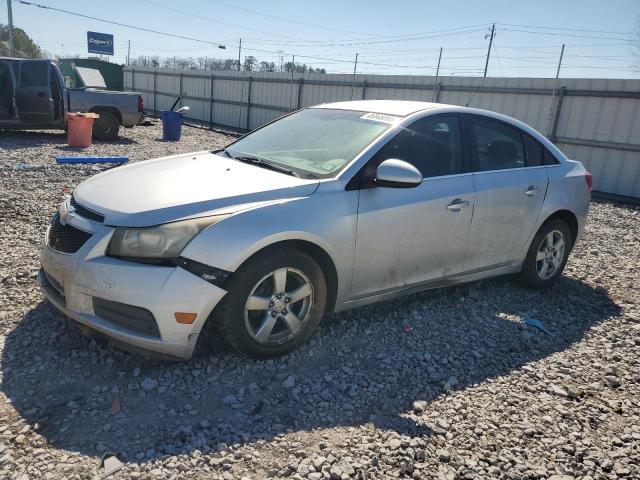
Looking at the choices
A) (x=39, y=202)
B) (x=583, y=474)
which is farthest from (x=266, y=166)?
(x=39, y=202)

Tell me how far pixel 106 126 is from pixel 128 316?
13.3 metres

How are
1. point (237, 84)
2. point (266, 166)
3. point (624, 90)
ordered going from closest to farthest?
point (266, 166) → point (624, 90) → point (237, 84)

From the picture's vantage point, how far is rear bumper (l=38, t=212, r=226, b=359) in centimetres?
288

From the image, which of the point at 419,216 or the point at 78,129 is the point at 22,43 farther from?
the point at 419,216

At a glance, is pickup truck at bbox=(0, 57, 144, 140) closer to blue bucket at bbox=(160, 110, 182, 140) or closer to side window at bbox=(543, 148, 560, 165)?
blue bucket at bbox=(160, 110, 182, 140)

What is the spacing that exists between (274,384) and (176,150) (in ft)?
39.0

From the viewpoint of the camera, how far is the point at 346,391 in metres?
3.18

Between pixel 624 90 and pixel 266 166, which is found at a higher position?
pixel 624 90

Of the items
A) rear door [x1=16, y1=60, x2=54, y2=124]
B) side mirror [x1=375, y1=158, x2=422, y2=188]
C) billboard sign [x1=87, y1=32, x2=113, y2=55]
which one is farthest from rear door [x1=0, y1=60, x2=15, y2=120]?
billboard sign [x1=87, y1=32, x2=113, y2=55]

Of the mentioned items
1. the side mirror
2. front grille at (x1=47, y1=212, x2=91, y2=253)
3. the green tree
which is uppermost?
the green tree

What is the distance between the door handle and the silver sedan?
0.01m

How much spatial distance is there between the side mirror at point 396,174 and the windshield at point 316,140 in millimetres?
275

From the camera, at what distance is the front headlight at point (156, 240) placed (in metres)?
2.93

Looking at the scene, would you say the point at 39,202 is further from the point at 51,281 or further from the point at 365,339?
the point at 365,339
